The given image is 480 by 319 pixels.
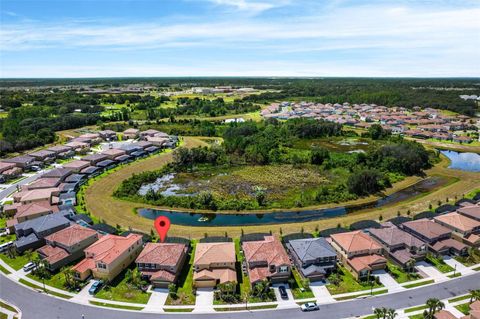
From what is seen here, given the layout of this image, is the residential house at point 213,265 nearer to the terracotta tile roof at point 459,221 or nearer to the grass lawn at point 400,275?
the grass lawn at point 400,275

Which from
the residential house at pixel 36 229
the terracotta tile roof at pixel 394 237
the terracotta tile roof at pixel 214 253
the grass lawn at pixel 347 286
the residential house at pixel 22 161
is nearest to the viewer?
the grass lawn at pixel 347 286

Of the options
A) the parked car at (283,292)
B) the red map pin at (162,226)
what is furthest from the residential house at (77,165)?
the parked car at (283,292)

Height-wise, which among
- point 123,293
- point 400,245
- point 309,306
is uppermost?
point 400,245

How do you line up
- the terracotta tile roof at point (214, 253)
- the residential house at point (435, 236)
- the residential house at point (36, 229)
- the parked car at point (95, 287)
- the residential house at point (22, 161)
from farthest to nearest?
the residential house at point (22, 161) < the residential house at point (36, 229) < the residential house at point (435, 236) < the terracotta tile roof at point (214, 253) < the parked car at point (95, 287)

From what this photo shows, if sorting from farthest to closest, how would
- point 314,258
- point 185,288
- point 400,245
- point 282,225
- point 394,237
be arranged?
point 282,225
point 394,237
point 400,245
point 314,258
point 185,288

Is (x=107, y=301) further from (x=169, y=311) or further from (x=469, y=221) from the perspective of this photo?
(x=469, y=221)

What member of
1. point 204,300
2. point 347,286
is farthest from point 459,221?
point 204,300

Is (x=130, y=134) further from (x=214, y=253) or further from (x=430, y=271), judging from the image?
(x=430, y=271)

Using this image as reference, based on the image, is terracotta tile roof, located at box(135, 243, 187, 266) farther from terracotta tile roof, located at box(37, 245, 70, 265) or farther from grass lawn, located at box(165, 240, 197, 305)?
terracotta tile roof, located at box(37, 245, 70, 265)
